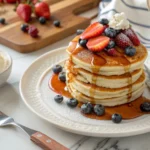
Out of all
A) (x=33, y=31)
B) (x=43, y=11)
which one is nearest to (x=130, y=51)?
(x=33, y=31)

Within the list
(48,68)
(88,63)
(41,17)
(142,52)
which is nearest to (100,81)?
(88,63)

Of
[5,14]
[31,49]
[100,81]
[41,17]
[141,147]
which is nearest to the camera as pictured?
[141,147]

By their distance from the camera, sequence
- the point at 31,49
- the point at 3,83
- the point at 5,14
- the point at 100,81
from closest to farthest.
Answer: the point at 100,81, the point at 3,83, the point at 31,49, the point at 5,14

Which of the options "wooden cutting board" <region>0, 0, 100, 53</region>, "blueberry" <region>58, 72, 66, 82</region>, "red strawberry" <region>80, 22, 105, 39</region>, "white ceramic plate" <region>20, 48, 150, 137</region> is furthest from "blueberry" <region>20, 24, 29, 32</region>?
"red strawberry" <region>80, 22, 105, 39</region>

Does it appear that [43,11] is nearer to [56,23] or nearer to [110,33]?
[56,23]

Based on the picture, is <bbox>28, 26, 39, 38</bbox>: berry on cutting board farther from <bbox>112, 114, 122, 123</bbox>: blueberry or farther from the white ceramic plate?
<bbox>112, 114, 122, 123</bbox>: blueberry

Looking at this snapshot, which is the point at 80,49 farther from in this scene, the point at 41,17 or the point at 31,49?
the point at 41,17

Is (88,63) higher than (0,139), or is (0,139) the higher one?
(88,63)
